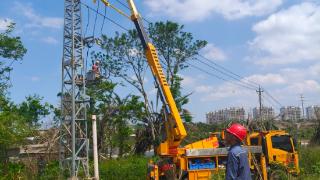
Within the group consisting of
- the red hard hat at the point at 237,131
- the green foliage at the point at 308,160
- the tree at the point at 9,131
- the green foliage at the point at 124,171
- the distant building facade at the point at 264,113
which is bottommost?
the green foliage at the point at 124,171

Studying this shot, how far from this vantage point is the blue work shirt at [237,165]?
5883mm

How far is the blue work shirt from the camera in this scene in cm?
588

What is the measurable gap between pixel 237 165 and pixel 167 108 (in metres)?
14.4

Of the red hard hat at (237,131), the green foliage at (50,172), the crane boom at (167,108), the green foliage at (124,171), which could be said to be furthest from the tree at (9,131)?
the red hard hat at (237,131)

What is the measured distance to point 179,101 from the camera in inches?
1479

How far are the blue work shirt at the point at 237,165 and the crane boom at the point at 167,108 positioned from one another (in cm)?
1328

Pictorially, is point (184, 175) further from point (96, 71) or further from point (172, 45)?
Answer: point (172, 45)

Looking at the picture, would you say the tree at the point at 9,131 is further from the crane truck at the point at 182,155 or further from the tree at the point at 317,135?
the tree at the point at 317,135

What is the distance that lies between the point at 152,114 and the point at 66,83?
1140 cm

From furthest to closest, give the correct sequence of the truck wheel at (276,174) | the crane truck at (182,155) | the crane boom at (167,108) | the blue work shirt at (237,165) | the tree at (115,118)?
1. the tree at (115,118)
2. the crane boom at (167,108)
3. the truck wheel at (276,174)
4. the crane truck at (182,155)
5. the blue work shirt at (237,165)

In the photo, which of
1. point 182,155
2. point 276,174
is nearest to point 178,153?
point 182,155

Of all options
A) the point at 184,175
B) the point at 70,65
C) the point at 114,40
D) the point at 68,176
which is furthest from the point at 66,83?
the point at 114,40

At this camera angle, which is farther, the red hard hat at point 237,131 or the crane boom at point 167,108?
the crane boom at point 167,108

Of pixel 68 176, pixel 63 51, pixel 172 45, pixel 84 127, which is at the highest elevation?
pixel 172 45
